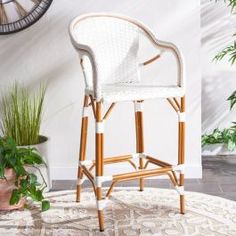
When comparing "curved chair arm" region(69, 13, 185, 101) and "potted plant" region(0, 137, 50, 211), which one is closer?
"curved chair arm" region(69, 13, 185, 101)

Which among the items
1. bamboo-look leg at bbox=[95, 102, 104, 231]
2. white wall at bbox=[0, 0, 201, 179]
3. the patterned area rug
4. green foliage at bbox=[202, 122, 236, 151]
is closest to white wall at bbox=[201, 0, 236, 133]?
green foliage at bbox=[202, 122, 236, 151]

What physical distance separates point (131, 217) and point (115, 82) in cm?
74

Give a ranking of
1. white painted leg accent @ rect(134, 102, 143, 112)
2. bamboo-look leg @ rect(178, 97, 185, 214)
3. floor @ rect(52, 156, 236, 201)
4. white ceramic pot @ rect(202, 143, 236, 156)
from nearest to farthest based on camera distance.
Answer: bamboo-look leg @ rect(178, 97, 185, 214) → white painted leg accent @ rect(134, 102, 143, 112) → floor @ rect(52, 156, 236, 201) → white ceramic pot @ rect(202, 143, 236, 156)

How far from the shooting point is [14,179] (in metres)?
2.43

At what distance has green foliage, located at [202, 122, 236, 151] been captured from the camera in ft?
10.8

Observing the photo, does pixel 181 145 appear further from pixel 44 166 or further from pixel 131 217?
pixel 44 166

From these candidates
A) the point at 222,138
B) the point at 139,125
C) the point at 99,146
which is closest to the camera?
the point at 99,146

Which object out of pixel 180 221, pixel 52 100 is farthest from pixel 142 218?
pixel 52 100

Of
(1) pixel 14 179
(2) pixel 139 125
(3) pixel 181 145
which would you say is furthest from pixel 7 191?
(3) pixel 181 145

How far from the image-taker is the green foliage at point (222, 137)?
3.28 meters

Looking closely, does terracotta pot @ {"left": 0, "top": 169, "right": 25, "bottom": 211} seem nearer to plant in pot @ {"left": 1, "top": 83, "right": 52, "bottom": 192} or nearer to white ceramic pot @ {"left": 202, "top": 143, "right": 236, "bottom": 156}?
plant in pot @ {"left": 1, "top": 83, "right": 52, "bottom": 192}

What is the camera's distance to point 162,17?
116 inches

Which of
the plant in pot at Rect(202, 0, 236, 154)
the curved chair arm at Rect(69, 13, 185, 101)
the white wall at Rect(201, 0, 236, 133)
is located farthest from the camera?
the white wall at Rect(201, 0, 236, 133)

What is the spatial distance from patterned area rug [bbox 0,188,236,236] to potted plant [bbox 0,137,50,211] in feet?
0.26
